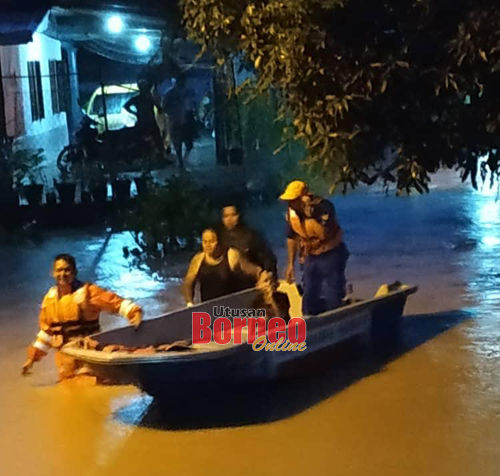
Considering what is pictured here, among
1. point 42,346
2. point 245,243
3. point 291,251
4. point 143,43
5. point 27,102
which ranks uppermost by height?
point 143,43

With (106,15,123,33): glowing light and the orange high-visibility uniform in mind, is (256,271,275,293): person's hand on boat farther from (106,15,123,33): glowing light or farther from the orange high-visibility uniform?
(106,15,123,33): glowing light

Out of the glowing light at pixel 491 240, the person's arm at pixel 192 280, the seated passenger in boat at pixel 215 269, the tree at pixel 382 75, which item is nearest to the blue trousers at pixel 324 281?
the seated passenger in boat at pixel 215 269

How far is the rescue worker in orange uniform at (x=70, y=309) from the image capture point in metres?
7.09

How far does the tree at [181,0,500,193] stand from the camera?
705 centimetres

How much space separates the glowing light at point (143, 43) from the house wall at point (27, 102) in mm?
2130

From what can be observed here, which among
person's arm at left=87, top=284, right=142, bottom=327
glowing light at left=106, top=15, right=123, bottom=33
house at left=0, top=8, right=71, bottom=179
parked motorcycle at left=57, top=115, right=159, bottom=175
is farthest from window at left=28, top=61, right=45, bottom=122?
person's arm at left=87, top=284, right=142, bottom=327

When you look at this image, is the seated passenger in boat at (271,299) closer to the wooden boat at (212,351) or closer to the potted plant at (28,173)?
the wooden boat at (212,351)

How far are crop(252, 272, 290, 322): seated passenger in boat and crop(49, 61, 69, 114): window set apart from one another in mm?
14130

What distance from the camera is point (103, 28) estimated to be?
19.4 m

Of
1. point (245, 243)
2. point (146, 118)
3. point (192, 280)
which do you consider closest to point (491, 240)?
point (245, 243)

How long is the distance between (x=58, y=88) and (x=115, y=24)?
2.81 meters

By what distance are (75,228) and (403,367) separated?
8.70 m

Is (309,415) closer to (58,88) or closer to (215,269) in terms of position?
(215,269)

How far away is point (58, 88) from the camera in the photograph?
70.0 ft
